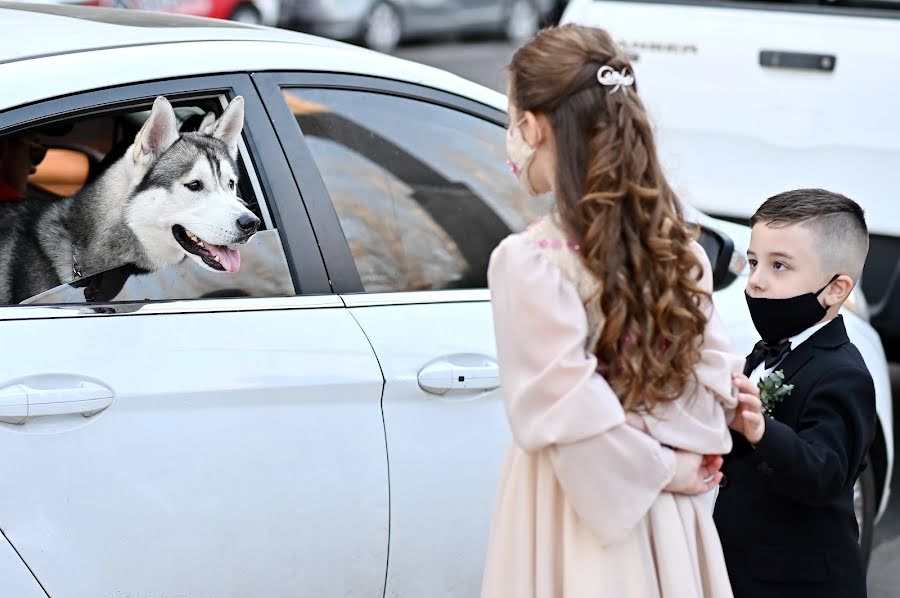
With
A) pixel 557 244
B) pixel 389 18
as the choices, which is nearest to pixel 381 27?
pixel 389 18

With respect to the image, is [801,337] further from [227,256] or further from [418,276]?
[227,256]

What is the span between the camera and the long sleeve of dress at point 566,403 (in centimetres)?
192

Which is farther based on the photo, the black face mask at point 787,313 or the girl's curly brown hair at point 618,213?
the black face mask at point 787,313

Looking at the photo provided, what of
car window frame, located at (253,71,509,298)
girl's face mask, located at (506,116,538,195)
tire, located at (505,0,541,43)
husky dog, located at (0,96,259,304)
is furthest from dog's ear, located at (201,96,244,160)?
tire, located at (505,0,541,43)

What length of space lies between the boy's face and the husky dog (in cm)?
105

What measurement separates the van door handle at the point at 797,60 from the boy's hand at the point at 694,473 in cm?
331

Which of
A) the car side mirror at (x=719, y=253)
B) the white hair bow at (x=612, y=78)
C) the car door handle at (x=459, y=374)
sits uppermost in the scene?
the white hair bow at (x=612, y=78)

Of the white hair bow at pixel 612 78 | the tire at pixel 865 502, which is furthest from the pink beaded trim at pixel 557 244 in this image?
the tire at pixel 865 502

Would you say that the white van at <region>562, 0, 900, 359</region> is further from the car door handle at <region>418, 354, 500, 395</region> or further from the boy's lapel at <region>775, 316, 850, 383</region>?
the boy's lapel at <region>775, 316, 850, 383</region>

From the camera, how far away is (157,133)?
102 inches

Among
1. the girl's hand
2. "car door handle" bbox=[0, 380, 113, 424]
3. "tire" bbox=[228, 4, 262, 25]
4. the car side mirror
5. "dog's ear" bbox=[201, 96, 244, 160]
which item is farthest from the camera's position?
"tire" bbox=[228, 4, 262, 25]

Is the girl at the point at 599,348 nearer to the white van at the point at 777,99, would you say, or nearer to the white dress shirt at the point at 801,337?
the white dress shirt at the point at 801,337

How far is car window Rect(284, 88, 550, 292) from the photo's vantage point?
2.94 meters

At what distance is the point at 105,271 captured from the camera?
260 cm
